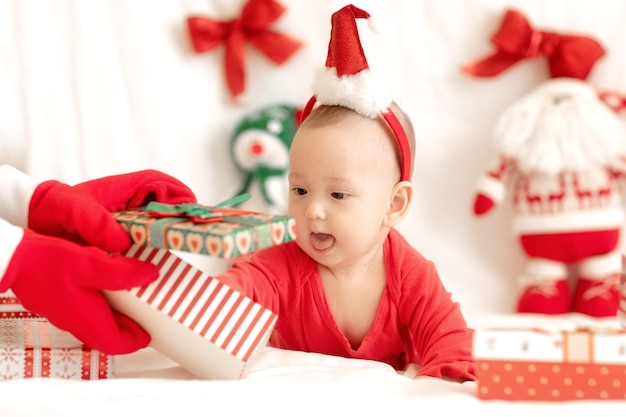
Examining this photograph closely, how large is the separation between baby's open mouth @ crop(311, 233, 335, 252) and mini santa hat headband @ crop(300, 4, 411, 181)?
0.16 m

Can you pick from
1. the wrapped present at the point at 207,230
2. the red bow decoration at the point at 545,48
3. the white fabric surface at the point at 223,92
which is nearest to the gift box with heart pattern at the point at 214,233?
the wrapped present at the point at 207,230

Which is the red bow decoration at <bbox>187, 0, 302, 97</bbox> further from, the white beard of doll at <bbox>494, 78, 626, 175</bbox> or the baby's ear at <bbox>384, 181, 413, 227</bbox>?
the baby's ear at <bbox>384, 181, 413, 227</bbox>

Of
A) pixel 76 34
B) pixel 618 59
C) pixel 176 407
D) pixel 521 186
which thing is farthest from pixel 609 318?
pixel 76 34

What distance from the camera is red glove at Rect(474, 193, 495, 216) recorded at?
1537 millimetres

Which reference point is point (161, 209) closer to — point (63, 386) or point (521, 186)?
point (63, 386)

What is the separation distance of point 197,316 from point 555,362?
1.26 feet

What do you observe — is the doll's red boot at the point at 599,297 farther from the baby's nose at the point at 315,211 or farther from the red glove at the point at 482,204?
the baby's nose at the point at 315,211

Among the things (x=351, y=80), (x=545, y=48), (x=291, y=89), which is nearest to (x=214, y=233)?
(x=351, y=80)

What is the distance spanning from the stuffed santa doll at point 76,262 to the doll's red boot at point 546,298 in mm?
900

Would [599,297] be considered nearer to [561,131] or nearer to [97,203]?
[561,131]

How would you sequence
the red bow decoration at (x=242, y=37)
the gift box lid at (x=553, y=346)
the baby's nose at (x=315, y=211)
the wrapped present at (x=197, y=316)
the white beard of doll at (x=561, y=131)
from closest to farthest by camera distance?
the gift box lid at (x=553, y=346)
the wrapped present at (x=197, y=316)
the baby's nose at (x=315, y=211)
the white beard of doll at (x=561, y=131)
the red bow decoration at (x=242, y=37)

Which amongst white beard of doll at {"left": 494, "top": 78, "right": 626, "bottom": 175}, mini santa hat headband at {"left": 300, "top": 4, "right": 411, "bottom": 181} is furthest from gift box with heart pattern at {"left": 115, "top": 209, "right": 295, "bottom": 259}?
white beard of doll at {"left": 494, "top": 78, "right": 626, "bottom": 175}

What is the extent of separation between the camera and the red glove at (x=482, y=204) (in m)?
1.54

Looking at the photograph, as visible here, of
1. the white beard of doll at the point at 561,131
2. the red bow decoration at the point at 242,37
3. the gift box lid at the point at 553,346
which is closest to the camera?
the gift box lid at the point at 553,346
